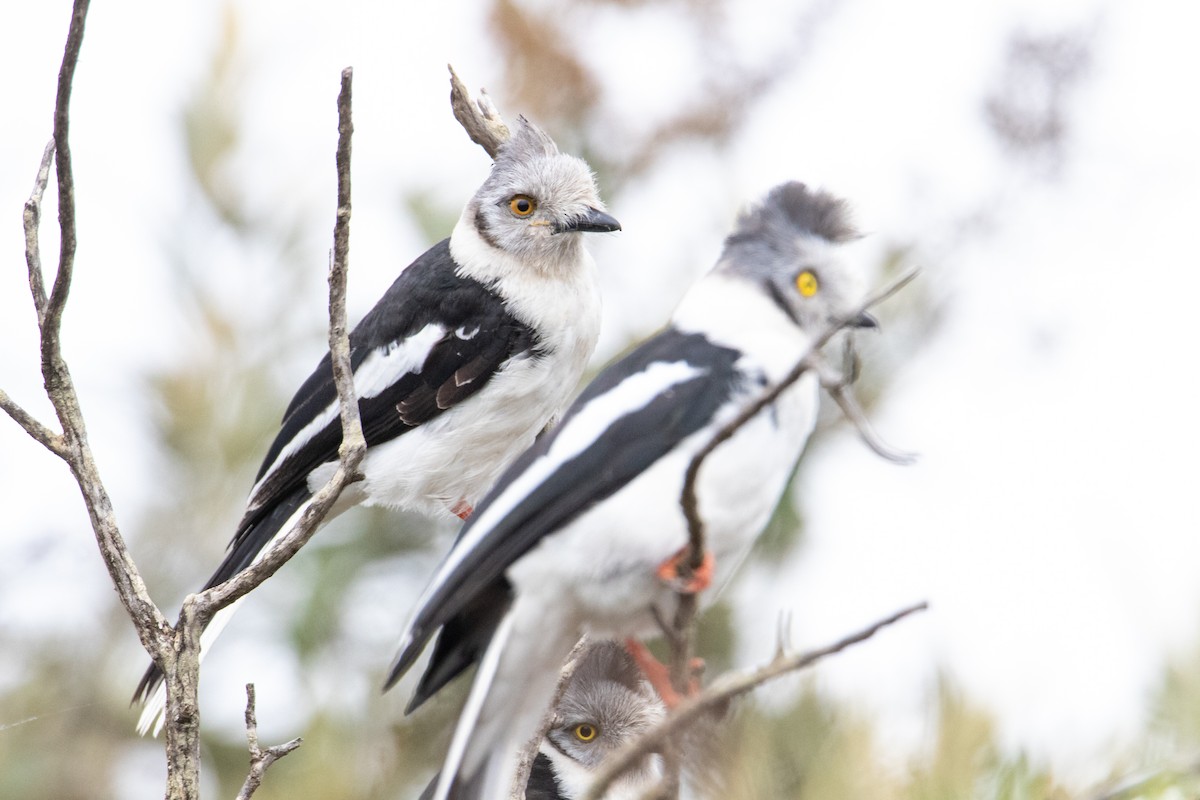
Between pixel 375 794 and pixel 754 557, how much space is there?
162cm

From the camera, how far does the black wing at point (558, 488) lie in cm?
227

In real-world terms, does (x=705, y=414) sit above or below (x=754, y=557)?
below

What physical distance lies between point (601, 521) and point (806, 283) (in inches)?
24.2

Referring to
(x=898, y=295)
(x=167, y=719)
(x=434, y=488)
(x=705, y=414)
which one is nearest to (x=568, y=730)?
(x=434, y=488)

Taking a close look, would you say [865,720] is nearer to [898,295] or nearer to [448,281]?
[448,281]

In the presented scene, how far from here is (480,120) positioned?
4090mm

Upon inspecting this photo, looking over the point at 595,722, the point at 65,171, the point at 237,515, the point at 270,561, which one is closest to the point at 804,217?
the point at 270,561

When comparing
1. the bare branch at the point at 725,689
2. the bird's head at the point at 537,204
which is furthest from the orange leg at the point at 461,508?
the bare branch at the point at 725,689

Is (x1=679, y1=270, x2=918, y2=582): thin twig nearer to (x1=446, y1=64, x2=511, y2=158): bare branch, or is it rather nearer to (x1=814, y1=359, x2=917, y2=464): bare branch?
(x1=814, y1=359, x2=917, y2=464): bare branch

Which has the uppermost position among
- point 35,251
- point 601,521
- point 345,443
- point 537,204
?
point 537,204

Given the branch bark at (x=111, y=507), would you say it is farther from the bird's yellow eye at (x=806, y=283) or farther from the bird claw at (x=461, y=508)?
the bird claw at (x=461, y=508)

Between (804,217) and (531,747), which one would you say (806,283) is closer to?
(804,217)

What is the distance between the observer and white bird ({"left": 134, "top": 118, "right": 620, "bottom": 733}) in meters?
3.74

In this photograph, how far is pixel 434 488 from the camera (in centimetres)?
385
